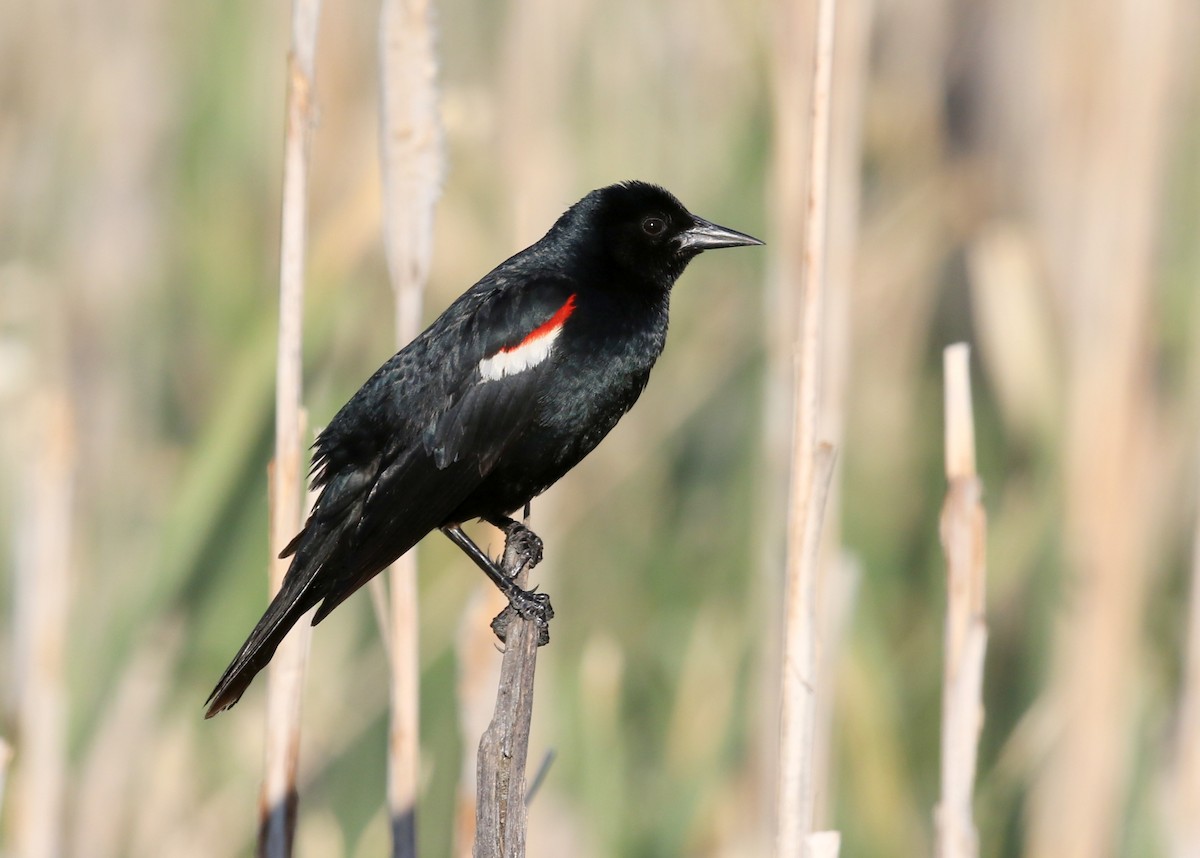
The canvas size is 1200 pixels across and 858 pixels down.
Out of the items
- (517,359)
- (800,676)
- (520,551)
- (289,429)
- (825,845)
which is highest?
(517,359)

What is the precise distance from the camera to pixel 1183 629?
2689 mm

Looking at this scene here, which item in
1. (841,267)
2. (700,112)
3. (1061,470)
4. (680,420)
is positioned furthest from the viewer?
(700,112)

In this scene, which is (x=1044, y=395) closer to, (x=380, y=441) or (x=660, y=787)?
(x=660, y=787)

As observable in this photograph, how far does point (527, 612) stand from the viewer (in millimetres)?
2037

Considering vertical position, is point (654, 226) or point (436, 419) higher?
point (654, 226)

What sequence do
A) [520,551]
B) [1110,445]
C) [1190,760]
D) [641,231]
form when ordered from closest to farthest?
[520,551]
[1190,760]
[641,231]
[1110,445]

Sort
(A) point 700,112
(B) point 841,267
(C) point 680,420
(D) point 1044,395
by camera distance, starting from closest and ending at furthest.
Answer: (B) point 841,267 < (D) point 1044,395 < (C) point 680,420 < (A) point 700,112

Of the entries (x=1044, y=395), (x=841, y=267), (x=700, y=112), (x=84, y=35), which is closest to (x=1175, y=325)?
(x=1044, y=395)

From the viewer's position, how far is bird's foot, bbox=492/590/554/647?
205 cm

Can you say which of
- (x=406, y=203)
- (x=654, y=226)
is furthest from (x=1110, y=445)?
(x=406, y=203)

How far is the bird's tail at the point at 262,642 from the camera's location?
176cm

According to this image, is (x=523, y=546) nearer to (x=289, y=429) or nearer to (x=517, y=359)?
(x=517, y=359)

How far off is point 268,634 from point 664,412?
4.65 ft

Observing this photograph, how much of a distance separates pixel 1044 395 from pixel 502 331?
123cm
